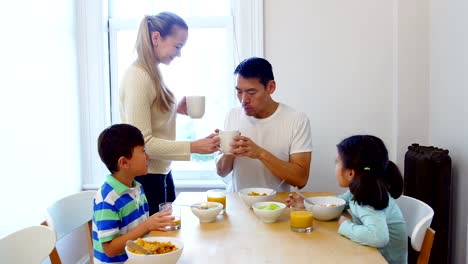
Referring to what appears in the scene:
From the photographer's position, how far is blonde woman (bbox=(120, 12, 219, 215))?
5.71 feet

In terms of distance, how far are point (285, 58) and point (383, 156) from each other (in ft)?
4.43

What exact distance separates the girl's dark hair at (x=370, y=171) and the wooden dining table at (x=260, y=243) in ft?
0.54

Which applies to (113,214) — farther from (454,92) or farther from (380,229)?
(454,92)

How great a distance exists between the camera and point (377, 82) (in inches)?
106

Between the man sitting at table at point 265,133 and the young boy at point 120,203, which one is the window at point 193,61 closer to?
the man sitting at table at point 265,133

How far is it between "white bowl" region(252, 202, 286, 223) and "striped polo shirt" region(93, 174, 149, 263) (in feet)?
1.39

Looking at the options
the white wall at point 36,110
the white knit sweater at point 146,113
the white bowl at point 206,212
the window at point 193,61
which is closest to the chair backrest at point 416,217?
the white bowl at point 206,212

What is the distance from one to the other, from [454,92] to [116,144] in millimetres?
1822

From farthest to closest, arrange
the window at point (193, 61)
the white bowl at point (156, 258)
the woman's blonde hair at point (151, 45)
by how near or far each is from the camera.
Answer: the window at point (193, 61)
the woman's blonde hair at point (151, 45)
the white bowl at point (156, 258)

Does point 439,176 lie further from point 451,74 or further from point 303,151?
point 303,151

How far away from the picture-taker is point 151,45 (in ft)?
6.09

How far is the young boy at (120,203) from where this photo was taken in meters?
1.37

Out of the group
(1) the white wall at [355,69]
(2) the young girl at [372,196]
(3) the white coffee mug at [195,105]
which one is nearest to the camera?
(2) the young girl at [372,196]

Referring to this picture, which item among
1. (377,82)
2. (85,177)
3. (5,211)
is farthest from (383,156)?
(85,177)
